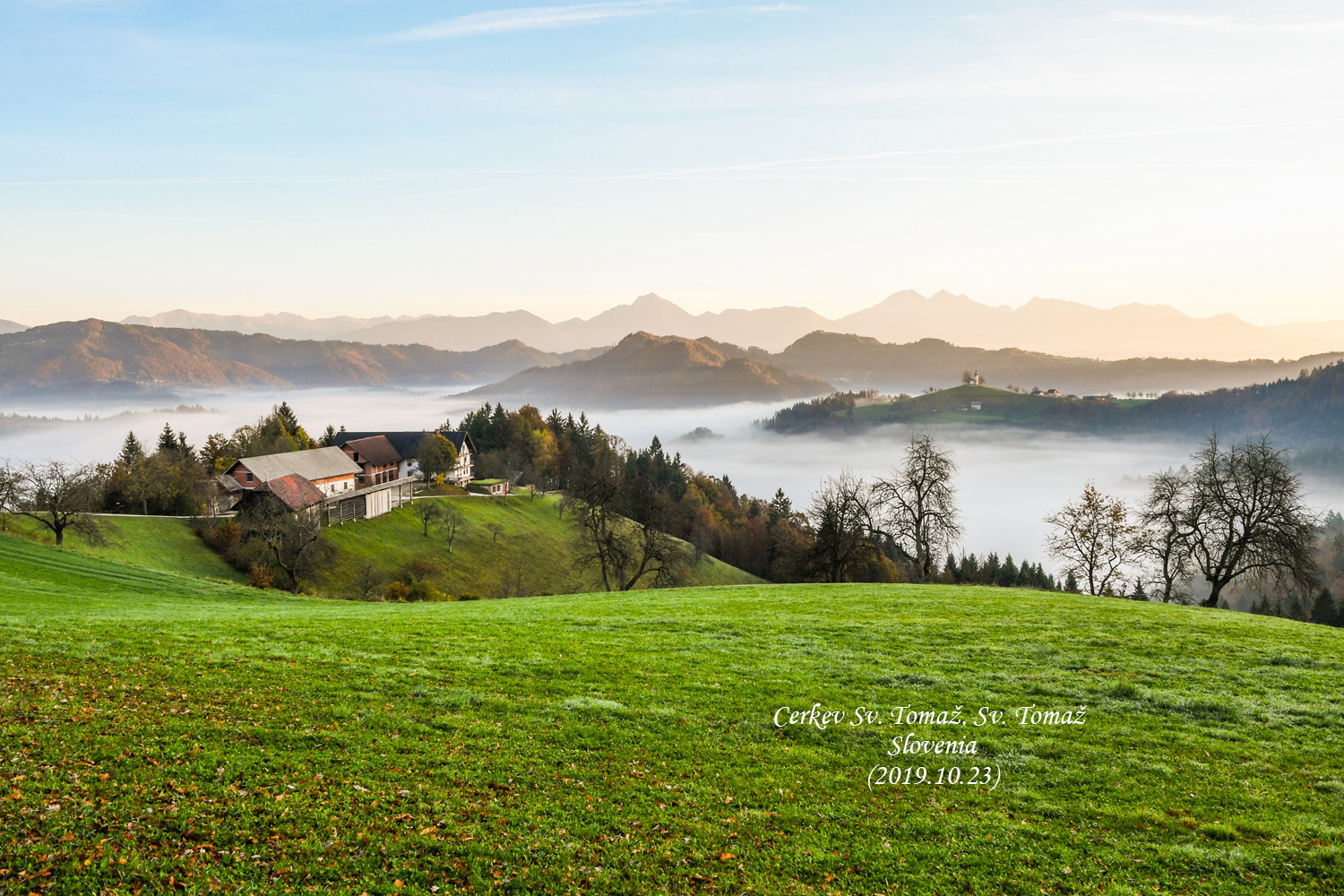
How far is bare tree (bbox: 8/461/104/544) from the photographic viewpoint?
46.8 m

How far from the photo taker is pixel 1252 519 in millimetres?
41688

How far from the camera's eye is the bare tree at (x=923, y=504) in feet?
163

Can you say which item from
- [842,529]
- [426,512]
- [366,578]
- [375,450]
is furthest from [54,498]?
[842,529]

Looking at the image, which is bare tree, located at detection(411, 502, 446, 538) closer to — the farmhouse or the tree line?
the farmhouse

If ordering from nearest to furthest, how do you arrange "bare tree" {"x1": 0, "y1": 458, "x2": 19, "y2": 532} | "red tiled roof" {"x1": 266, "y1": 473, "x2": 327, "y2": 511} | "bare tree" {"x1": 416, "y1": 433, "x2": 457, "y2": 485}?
"bare tree" {"x1": 0, "y1": 458, "x2": 19, "y2": 532}
"red tiled roof" {"x1": 266, "y1": 473, "x2": 327, "y2": 511}
"bare tree" {"x1": 416, "y1": 433, "x2": 457, "y2": 485}

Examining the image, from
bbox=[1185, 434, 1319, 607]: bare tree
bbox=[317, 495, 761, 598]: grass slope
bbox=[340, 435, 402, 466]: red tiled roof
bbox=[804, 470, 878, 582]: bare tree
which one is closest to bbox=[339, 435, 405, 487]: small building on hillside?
bbox=[340, 435, 402, 466]: red tiled roof

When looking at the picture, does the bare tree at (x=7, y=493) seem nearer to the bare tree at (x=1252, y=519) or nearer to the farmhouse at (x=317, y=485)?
the farmhouse at (x=317, y=485)

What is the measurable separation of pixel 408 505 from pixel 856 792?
3124 inches

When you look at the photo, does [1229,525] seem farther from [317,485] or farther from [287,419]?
[287,419]

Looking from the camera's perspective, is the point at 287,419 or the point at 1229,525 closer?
the point at 1229,525

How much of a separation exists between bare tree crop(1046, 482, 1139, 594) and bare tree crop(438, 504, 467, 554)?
61548 millimetres

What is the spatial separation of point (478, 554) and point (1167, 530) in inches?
2587

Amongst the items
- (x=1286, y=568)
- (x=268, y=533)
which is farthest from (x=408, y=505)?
(x=1286, y=568)

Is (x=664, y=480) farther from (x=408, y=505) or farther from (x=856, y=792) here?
(x=856, y=792)
